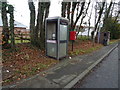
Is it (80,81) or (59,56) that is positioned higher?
(59,56)

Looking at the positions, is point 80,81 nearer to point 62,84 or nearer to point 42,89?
point 62,84

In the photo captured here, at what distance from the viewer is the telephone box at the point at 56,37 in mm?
5621

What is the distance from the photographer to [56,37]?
230 inches

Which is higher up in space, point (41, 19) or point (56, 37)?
point (41, 19)

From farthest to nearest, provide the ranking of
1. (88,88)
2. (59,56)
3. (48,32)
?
A: (48,32)
(59,56)
(88,88)

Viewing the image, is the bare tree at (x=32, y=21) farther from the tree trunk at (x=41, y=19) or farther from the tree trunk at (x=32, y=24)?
the tree trunk at (x=41, y=19)

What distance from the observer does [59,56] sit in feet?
19.3

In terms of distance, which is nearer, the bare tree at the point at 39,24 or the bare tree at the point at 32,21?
the bare tree at the point at 32,21

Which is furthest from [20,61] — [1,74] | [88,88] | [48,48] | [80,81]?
[88,88]

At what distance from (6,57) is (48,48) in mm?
2260

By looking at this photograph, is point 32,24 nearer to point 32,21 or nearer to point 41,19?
point 32,21

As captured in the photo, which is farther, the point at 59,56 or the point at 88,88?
the point at 59,56

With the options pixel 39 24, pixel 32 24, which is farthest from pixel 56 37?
pixel 32 24

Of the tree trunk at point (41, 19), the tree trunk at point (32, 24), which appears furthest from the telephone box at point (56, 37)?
the tree trunk at point (32, 24)
